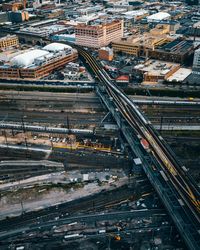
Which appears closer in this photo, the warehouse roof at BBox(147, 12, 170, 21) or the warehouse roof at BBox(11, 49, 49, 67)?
the warehouse roof at BBox(11, 49, 49, 67)

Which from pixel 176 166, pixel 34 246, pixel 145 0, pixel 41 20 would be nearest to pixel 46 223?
pixel 34 246

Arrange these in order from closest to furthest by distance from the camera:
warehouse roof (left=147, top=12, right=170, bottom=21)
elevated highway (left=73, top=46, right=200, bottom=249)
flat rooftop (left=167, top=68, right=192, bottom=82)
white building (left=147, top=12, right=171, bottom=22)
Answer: elevated highway (left=73, top=46, right=200, bottom=249), flat rooftop (left=167, top=68, right=192, bottom=82), white building (left=147, top=12, right=171, bottom=22), warehouse roof (left=147, top=12, right=170, bottom=21)

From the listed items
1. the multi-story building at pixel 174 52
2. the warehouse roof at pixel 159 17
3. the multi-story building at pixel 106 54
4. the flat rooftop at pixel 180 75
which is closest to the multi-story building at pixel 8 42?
the multi-story building at pixel 106 54

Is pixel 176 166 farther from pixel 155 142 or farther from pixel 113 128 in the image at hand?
pixel 113 128

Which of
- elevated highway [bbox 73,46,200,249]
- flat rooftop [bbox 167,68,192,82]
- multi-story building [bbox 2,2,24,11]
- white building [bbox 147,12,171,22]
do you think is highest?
multi-story building [bbox 2,2,24,11]

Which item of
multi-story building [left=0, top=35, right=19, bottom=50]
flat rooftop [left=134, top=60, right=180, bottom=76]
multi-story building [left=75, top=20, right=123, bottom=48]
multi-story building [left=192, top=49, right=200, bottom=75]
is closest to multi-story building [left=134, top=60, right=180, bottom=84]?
flat rooftop [left=134, top=60, right=180, bottom=76]

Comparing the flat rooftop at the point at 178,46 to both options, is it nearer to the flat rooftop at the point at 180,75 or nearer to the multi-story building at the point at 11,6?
the flat rooftop at the point at 180,75

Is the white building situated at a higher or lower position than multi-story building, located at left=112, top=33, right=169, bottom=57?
higher

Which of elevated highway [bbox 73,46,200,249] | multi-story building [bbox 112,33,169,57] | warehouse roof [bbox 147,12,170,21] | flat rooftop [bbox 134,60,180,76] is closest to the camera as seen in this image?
elevated highway [bbox 73,46,200,249]

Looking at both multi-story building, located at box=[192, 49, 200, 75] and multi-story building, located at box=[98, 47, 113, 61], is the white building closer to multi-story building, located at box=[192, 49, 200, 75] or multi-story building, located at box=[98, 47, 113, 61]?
multi-story building, located at box=[98, 47, 113, 61]
